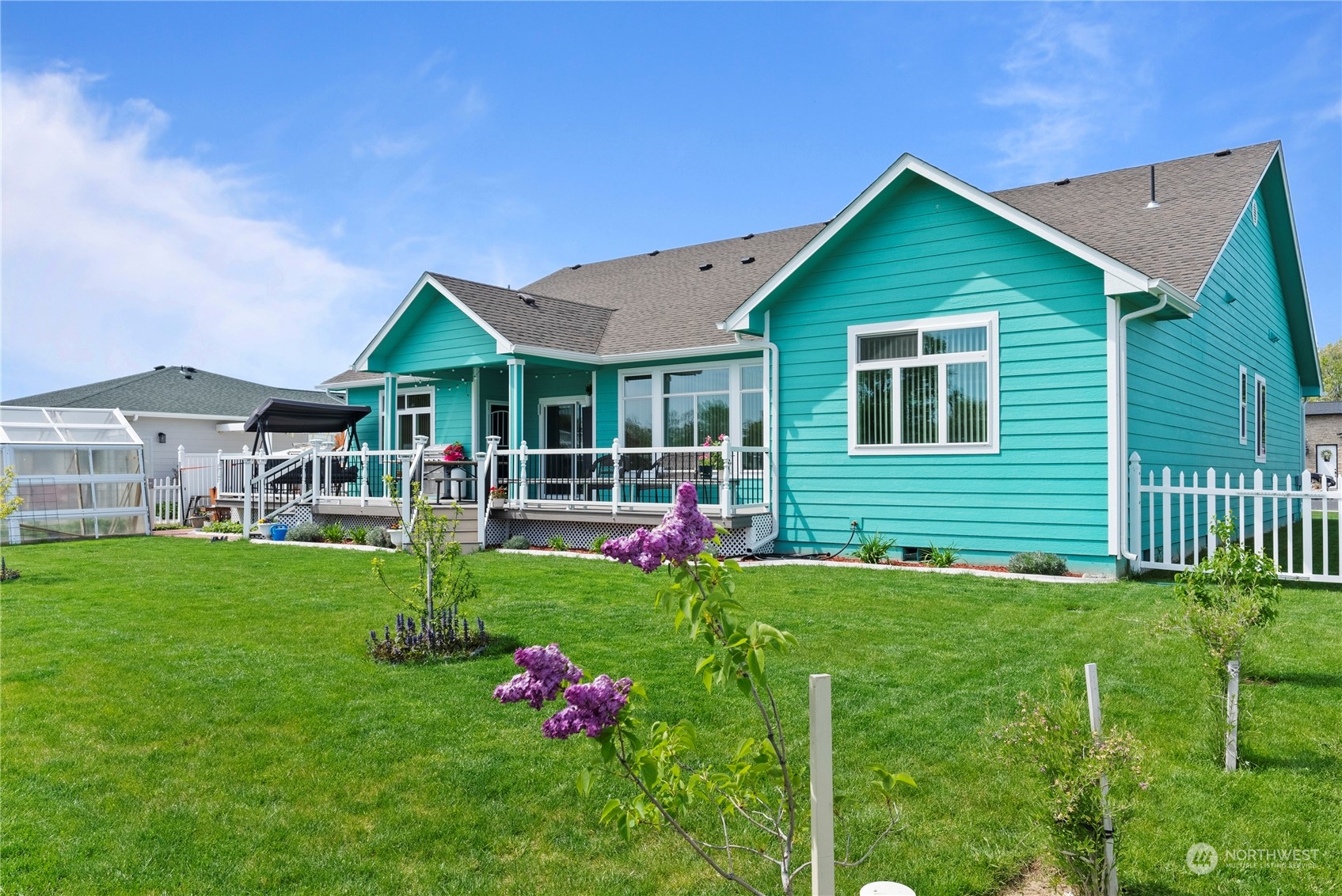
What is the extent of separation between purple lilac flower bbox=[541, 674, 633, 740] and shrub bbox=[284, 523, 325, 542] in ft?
49.7

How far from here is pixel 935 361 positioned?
1138cm

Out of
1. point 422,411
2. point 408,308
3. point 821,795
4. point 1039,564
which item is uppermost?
point 408,308

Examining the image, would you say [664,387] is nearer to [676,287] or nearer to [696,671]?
[676,287]

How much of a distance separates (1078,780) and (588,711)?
1557 mm

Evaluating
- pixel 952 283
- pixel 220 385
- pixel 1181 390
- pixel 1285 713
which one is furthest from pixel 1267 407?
pixel 220 385

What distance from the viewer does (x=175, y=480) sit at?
79.1ft

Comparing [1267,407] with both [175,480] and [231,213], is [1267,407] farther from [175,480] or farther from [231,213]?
[175,480]

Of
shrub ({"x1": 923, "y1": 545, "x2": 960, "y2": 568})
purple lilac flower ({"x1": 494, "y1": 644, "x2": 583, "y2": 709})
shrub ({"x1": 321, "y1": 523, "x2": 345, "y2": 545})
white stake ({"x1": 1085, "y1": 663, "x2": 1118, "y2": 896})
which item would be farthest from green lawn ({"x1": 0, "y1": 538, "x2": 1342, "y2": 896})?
shrub ({"x1": 321, "y1": 523, "x2": 345, "y2": 545})

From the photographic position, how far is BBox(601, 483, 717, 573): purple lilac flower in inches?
92.0

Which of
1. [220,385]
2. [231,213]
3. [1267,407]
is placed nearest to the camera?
[231,213]

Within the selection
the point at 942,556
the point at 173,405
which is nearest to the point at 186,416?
the point at 173,405

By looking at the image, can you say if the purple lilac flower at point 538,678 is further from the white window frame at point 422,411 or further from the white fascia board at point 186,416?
the white fascia board at point 186,416

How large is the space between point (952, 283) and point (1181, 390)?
405cm

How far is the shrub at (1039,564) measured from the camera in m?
10.3
